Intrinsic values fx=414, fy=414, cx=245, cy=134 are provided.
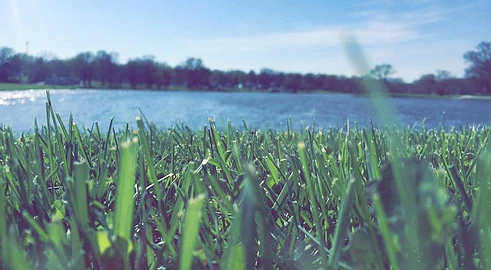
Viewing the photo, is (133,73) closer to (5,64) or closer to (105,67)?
(105,67)

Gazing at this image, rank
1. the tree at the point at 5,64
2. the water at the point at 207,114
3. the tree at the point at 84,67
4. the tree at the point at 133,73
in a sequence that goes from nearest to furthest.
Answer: the water at the point at 207,114 → the tree at the point at 5,64 → the tree at the point at 84,67 → the tree at the point at 133,73

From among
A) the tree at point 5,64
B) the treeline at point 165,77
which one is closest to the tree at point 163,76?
the treeline at point 165,77

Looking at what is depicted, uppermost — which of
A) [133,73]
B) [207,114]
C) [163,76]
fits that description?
[133,73]

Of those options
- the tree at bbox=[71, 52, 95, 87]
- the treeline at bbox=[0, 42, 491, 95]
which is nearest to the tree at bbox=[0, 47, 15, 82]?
the treeline at bbox=[0, 42, 491, 95]

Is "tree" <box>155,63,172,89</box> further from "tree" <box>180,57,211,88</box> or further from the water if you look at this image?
the water

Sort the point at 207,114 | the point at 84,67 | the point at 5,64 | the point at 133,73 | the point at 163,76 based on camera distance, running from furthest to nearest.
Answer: the point at 163,76
the point at 133,73
the point at 84,67
the point at 5,64
the point at 207,114

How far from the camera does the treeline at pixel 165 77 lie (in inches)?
697

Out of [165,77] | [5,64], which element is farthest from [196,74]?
[5,64]

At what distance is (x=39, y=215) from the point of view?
0.37 meters

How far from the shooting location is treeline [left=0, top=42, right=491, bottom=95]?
17.7m

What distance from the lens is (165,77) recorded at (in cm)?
3366

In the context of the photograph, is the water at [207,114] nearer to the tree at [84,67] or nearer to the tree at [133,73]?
the tree at [84,67]

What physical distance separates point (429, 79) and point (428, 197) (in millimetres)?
24149

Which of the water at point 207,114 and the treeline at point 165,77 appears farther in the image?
the treeline at point 165,77
